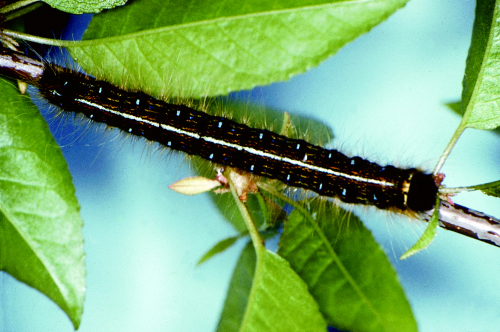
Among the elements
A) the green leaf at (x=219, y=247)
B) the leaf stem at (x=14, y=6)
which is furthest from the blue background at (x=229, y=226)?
the leaf stem at (x=14, y=6)

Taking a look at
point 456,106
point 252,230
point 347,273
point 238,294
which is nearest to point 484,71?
point 456,106

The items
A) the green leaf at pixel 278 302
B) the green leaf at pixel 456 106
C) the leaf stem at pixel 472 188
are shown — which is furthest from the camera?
the green leaf at pixel 456 106

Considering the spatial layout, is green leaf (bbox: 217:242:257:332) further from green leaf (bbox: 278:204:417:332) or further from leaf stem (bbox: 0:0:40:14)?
leaf stem (bbox: 0:0:40:14)

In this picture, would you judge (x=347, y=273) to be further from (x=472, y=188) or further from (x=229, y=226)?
(x=229, y=226)

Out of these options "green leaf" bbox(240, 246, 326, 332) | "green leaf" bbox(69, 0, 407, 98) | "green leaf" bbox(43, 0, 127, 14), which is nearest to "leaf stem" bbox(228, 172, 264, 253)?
"green leaf" bbox(240, 246, 326, 332)

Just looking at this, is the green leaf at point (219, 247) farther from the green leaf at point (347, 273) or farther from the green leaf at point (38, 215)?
the green leaf at point (38, 215)

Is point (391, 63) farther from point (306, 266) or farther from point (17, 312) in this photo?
point (17, 312)

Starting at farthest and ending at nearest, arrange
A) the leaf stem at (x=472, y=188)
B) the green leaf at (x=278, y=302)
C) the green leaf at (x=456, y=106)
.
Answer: the green leaf at (x=456, y=106), the green leaf at (x=278, y=302), the leaf stem at (x=472, y=188)
